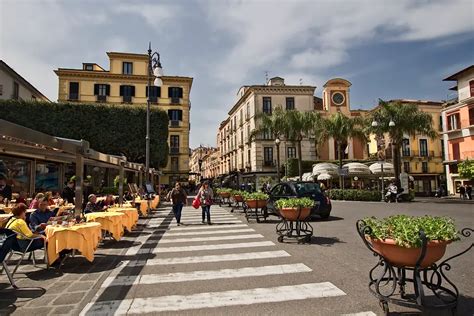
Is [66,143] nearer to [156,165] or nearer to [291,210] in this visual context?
[291,210]

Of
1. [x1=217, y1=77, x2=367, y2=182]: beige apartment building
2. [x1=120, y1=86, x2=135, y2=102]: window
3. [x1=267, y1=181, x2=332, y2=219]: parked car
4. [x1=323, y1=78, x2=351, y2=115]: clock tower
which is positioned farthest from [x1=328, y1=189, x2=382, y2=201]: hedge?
[x1=120, y1=86, x2=135, y2=102]: window

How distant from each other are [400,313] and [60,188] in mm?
23902

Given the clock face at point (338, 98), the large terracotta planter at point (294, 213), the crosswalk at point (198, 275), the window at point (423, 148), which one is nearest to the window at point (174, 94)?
the clock face at point (338, 98)

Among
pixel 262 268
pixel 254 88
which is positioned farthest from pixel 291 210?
pixel 254 88

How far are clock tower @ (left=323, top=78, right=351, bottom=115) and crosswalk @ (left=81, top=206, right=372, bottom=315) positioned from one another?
133ft

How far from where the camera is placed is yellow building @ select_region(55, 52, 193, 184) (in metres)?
41.5

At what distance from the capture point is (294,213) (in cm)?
843

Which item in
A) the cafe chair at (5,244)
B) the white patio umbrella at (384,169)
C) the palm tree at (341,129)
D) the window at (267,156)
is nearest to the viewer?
the cafe chair at (5,244)

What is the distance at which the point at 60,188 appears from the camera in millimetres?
22891

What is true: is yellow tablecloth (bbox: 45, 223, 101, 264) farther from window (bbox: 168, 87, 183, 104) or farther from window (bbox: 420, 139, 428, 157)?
window (bbox: 420, 139, 428, 157)

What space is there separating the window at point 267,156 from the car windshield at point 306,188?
30675 millimetres

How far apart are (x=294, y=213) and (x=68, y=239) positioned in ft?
17.2

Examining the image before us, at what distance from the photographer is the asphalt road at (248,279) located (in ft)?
13.8

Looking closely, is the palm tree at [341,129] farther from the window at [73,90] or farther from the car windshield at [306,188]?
the window at [73,90]
